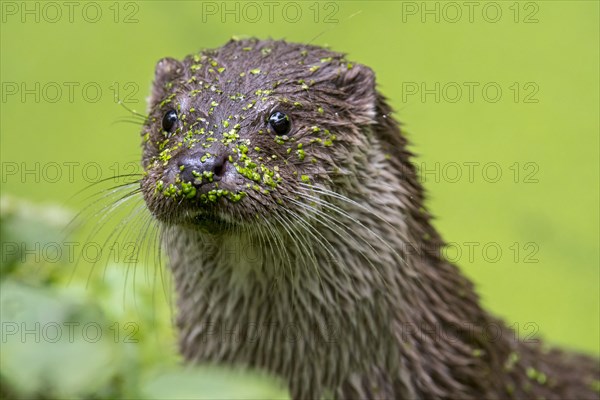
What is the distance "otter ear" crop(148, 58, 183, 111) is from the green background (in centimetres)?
288

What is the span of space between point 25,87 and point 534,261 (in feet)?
10.2

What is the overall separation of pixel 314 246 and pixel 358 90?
1.34 ft

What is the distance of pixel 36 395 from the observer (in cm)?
141

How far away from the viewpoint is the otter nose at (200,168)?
2.07 metres

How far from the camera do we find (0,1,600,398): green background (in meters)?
5.59

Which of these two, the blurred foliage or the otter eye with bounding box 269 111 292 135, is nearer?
the blurred foliage

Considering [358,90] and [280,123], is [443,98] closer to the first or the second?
[358,90]

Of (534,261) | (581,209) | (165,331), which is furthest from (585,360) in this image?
(581,209)

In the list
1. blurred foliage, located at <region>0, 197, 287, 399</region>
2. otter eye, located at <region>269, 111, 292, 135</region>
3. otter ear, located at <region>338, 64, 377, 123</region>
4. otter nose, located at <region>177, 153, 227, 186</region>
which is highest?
otter ear, located at <region>338, 64, 377, 123</region>

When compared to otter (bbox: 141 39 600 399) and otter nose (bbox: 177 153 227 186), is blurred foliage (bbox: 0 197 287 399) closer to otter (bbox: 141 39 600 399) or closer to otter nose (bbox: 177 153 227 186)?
otter nose (bbox: 177 153 227 186)

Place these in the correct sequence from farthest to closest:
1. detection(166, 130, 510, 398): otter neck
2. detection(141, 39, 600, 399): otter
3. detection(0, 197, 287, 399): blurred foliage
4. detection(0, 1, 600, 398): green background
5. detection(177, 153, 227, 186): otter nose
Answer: detection(0, 1, 600, 398): green background
detection(166, 130, 510, 398): otter neck
detection(141, 39, 600, 399): otter
detection(177, 153, 227, 186): otter nose
detection(0, 197, 287, 399): blurred foliage

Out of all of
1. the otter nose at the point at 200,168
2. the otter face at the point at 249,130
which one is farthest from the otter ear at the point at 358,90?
the otter nose at the point at 200,168

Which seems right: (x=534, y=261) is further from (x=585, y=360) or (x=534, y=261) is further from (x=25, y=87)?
(x=25, y=87)

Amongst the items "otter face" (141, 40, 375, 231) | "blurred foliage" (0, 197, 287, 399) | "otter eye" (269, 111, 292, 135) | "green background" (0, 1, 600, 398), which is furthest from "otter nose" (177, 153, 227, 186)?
"green background" (0, 1, 600, 398)
